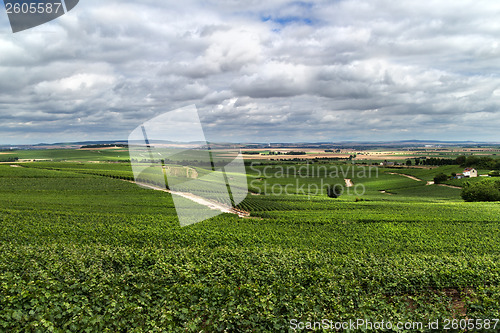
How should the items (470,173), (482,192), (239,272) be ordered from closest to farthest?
(239,272), (482,192), (470,173)

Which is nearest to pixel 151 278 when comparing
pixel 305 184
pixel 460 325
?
pixel 460 325

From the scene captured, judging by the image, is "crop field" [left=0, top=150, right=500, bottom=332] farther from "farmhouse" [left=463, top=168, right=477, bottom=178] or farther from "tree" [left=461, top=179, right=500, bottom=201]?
"farmhouse" [left=463, top=168, right=477, bottom=178]

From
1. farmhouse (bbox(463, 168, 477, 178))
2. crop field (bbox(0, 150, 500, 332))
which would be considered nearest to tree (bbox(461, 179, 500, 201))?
farmhouse (bbox(463, 168, 477, 178))

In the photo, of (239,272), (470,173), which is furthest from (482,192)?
(239,272)

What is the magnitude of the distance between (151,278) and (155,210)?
1038 inches

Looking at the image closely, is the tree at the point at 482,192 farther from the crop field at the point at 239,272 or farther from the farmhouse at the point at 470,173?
the crop field at the point at 239,272

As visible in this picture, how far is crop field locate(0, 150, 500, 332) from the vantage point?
7.85 metres

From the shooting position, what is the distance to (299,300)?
28.4 feet

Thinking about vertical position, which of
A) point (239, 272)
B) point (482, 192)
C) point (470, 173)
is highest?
point (239, 272)

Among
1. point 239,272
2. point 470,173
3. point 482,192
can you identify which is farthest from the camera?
point 470,173

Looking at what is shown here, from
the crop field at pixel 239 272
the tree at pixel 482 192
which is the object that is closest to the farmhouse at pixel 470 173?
the tree at pixel 482 192

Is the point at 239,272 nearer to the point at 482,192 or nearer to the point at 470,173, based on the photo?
the point at 482,192

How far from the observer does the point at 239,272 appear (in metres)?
11.4

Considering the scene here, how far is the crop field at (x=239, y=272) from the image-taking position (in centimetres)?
785
